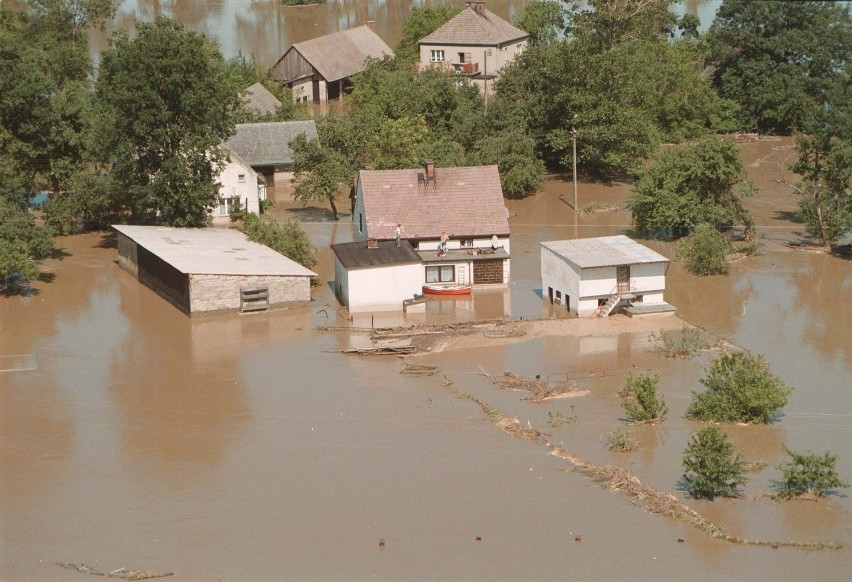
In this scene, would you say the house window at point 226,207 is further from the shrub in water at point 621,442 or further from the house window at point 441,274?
the shrub in water at point 621,442

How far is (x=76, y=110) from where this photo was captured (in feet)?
160

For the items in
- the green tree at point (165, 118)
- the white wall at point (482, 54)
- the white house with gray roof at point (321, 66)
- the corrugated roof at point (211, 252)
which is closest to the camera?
the corrugated roof at point (211, 252)

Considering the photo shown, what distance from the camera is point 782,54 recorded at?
62.1 m

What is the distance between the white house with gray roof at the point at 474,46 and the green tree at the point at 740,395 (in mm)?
38778

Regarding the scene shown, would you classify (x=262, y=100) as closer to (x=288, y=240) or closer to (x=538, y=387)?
(x=288, y=240)

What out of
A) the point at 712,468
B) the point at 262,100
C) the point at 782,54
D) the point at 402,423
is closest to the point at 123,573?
the point at 402,423

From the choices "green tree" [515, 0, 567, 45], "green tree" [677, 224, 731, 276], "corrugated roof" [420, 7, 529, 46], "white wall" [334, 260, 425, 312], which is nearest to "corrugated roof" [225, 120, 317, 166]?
"green tree" [515, 0, 567, 45]

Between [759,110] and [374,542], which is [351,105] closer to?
[759,110]

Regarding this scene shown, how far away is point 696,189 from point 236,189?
707 inches

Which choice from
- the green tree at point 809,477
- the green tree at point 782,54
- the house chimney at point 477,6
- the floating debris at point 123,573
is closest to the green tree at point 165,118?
the floating debris at point 123,573

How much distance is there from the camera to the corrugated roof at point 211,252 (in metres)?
38.9

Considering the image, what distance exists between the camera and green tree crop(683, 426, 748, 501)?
24.5 metres

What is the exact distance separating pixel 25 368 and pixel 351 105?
1299 inches

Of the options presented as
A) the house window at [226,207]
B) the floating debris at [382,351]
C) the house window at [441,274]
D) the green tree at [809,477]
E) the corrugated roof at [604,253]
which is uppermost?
the house window at [226,207]
